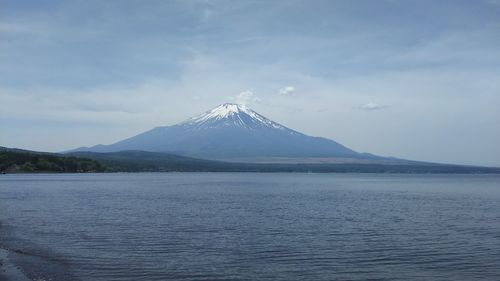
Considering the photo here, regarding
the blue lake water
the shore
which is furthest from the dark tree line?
the shore

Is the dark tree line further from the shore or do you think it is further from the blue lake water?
the shore

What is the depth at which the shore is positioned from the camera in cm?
1552

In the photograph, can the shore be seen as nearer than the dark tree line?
Yes

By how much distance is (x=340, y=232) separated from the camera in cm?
2622

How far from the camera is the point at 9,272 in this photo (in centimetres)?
1627

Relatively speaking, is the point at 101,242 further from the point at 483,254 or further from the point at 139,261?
the point at 483,254

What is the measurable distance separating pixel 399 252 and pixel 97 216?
783 inches

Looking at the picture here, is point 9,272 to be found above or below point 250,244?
below

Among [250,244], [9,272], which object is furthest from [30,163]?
[9,272]

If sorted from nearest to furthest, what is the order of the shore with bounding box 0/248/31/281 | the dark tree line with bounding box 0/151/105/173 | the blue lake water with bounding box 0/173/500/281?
the shore with bounding box 0/248/31/281, the blue lake water with bounding box 0/173/500/281, the dark tree line with bounding box 0/151/105/173

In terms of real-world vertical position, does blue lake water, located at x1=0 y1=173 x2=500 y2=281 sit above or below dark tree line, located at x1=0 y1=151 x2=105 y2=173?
below

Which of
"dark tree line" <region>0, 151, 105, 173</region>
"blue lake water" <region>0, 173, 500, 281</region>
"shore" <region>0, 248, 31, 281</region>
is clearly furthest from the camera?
"dark tree line" <region>0, 151, 105, 173</region>

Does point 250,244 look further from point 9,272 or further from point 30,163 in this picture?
point 30,163

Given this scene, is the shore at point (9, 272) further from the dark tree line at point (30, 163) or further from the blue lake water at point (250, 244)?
the dark tree line at point (30, 163)
